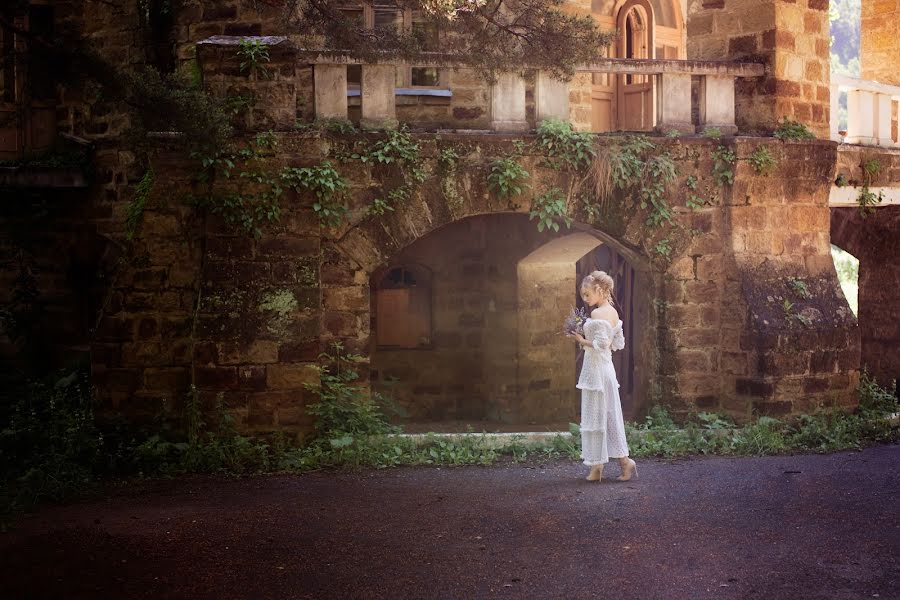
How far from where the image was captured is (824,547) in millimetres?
5691

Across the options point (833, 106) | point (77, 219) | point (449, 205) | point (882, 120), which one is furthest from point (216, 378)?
point (882, 120)

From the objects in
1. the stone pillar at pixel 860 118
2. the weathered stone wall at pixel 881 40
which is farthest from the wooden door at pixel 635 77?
the stone pillar at pixel 860 118

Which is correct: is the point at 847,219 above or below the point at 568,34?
below

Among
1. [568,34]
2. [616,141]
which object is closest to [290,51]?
[568,34]

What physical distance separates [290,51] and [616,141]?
2915 millimetres

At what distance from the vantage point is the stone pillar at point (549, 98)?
28.6 ft

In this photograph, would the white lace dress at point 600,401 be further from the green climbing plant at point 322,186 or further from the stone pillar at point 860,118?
the stone pillar at point 860,118

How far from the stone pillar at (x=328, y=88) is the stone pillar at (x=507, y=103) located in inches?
51.1

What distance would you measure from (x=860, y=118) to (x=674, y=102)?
2.94 metres

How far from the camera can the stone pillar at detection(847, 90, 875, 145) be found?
424 inches

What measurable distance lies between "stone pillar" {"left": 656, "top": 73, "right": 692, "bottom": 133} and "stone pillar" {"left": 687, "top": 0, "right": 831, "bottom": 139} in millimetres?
708

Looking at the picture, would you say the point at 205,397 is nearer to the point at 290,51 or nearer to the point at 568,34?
the point at 290,51

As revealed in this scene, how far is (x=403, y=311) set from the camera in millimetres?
12914

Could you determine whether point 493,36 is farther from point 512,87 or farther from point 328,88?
point 328,88
